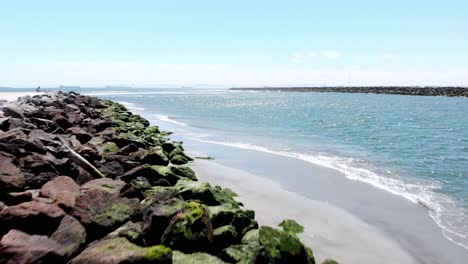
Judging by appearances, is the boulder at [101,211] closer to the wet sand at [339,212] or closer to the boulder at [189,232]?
the boulder at [189,232]

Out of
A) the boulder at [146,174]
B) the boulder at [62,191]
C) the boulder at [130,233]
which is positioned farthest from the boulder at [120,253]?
the boulder at [146,174]

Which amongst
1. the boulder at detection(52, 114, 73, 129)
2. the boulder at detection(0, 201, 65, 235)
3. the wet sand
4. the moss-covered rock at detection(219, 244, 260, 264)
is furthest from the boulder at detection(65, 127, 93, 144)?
the moss-covered rock at detection(219, 244, 260, 264)

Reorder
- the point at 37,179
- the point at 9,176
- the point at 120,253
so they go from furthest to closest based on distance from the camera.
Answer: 1. the point at 37,179
2. the point at 9,176
3. the point at 120,253

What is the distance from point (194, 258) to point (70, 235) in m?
1.91

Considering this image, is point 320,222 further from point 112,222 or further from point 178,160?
point 178,160

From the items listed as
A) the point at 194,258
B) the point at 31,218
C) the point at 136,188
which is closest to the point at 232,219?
the point at 194,258

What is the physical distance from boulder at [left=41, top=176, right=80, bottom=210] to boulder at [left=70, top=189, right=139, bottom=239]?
136mm

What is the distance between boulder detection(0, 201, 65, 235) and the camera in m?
5.86

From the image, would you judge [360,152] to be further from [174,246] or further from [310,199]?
[174,246]

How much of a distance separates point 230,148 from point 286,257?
45.5 feet

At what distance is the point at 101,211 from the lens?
6.59 meters

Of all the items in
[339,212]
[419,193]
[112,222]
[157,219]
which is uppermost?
[157,219]

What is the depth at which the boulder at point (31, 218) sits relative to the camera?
586cm

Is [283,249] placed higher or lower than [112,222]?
lower
